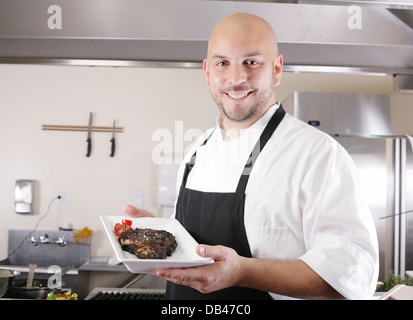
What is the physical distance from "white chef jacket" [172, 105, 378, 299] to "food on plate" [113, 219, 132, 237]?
0.66ft

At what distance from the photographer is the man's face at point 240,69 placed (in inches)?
27.0

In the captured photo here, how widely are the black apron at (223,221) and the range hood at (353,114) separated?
1.10 m

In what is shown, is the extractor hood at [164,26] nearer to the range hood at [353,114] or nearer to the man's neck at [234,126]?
the man's neck at [234,126]

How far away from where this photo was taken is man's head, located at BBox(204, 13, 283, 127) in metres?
0.69

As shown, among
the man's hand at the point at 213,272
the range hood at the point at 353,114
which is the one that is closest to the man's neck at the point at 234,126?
the man's hand at the point at 213,272

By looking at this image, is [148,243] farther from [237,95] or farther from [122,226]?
[237,95]

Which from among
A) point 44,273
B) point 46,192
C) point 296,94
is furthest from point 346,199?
point 46,192

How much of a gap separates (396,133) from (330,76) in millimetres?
610

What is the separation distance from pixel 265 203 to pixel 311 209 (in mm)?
78

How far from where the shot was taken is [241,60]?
2.26ft

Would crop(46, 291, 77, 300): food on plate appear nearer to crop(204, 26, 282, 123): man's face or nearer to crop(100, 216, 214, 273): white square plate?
crop(100, 216, 214, 273): white square plate

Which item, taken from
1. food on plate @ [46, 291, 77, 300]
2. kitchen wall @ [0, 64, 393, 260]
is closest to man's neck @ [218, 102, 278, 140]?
food on plate @ [46, 291, 77, 300]

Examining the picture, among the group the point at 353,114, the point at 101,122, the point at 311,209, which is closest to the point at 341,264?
the point at 311,209
